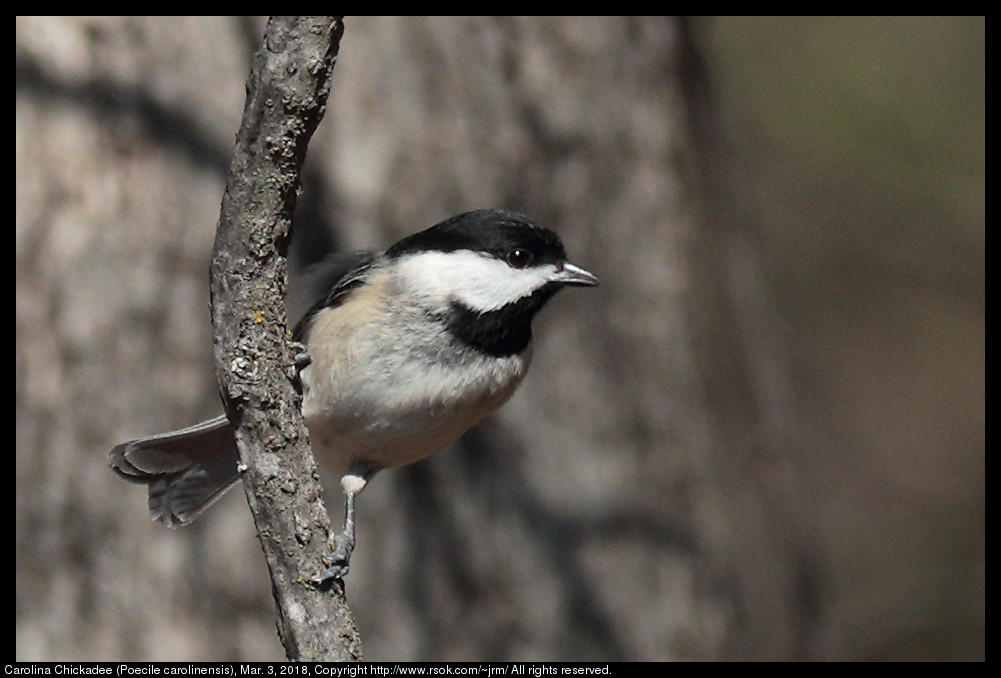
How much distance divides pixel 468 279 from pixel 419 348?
213 mm

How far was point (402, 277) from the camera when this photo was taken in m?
2.47

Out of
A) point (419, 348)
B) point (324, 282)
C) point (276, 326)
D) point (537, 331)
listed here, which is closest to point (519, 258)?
point (419, 348)

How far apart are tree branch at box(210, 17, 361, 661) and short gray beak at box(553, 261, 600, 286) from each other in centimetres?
98

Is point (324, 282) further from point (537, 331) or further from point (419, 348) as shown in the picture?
point (537, 331)

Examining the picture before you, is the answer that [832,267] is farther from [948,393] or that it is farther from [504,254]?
[504,254]

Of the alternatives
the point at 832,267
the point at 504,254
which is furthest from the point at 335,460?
the point at 832,267

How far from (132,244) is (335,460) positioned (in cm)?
A: 122

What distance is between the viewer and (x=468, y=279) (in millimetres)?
2416

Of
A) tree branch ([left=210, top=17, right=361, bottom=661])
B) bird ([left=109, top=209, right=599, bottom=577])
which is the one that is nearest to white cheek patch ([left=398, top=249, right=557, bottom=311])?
bird ([left=109, top=209, right=599, bottom=577])

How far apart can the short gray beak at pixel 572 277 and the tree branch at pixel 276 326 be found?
0.98 metres

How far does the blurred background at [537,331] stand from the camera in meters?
3.26

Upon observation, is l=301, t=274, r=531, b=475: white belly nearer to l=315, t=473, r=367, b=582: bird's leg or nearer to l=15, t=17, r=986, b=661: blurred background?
l=315, t=473, r=367, b=582: bird's leg

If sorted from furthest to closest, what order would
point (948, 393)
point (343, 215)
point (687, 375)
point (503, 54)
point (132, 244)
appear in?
point (948, 393), point (687, 375), point (503, 54), point (343, 215), point (132, 244)

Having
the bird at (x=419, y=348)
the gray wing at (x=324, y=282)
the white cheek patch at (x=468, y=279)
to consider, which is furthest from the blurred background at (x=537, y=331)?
the white cheek patch at (x=468, y=279)
